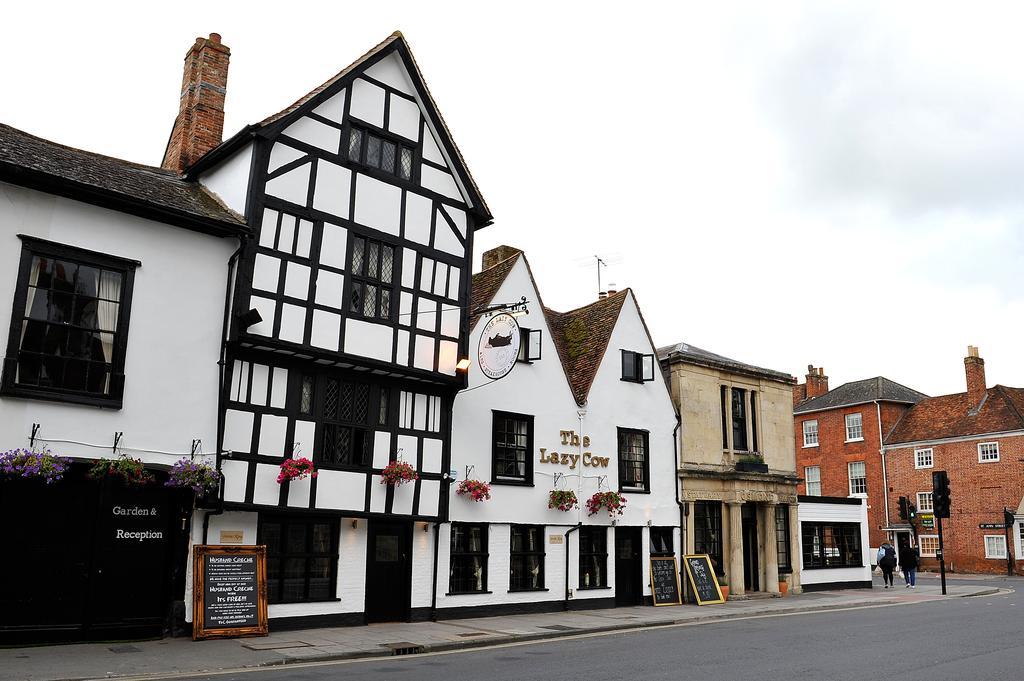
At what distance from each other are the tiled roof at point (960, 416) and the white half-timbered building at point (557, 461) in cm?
2769

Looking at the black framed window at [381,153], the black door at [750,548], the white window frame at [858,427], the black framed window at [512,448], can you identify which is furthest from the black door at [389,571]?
the white window frame at [858,427]

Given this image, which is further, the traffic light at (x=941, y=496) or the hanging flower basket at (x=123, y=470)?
the traffic light at (x=941, y=496)

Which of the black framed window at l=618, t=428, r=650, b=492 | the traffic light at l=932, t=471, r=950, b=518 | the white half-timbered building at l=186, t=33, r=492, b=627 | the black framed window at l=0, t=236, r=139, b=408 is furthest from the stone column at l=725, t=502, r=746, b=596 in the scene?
the black framed window at l=0, t=236, r=139, b=408

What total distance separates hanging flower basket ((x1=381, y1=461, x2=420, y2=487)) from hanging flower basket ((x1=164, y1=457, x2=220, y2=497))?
12.3 feet

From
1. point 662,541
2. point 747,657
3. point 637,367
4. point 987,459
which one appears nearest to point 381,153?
→ point 637,367

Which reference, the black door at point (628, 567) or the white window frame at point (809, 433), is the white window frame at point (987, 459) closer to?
the white window frame at point (809, 433)

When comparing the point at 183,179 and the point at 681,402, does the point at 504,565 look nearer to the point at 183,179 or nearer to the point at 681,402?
the point at 681,402

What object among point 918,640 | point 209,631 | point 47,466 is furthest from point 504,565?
point 47,466

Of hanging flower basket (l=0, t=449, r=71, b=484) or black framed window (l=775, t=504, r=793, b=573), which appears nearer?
hanging flower basket (l=0, t=449, r=71, b=484)

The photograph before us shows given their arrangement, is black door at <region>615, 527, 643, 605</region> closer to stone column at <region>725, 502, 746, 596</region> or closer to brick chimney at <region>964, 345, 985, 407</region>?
stone column at <region>725, 502, 746, 596</region>

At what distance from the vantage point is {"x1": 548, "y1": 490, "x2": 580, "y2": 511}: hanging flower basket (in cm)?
2180

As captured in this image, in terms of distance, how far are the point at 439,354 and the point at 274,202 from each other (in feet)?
16.7

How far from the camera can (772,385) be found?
2934 cm

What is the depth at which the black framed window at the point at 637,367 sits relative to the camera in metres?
25.2
